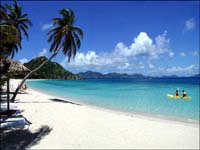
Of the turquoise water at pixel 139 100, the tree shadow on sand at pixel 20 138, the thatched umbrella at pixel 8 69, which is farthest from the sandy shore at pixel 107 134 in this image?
the turquoise water at pixel 139 100

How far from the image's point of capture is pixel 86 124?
28.7 feet

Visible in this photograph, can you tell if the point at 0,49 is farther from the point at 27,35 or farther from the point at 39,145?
the point at 27,35

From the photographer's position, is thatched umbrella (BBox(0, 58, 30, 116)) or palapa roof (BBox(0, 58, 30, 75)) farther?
palapa roof (BBox(0, 58, 30, 75))

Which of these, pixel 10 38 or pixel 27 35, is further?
pixel 27 35

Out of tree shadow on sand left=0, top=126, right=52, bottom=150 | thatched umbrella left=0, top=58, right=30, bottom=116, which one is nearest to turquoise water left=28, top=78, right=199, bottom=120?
tree shadow on sand left=0, top=126, right=52, bottom=150

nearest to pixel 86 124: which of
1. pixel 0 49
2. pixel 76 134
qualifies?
pixel 76 134

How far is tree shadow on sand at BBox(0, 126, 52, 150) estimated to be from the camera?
605cm

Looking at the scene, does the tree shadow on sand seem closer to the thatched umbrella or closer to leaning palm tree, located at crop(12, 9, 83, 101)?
the thatched umbrella

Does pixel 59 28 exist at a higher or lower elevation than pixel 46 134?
higher

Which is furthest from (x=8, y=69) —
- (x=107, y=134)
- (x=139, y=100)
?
(x=139, y=100)

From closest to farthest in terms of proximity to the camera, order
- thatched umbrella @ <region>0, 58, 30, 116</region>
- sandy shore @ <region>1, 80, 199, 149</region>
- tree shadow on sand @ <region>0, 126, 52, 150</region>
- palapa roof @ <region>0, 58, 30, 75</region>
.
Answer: tree shadow on sand @ <region>0, 126, 52, 150</region>, sandy shore @ <region>1, 80, 199, 149</region>, thatched umbrella @ <region>0, 58, 30, 116</region>, palapa roof @ <region>0, 58, 30, 75</region>

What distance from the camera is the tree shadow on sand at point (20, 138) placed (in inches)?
238

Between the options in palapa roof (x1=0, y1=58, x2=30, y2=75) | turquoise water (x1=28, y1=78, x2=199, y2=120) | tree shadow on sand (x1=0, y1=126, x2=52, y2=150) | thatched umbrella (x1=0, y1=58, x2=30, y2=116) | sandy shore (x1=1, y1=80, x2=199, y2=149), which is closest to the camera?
tree shadow on sand (x1=0, y1=126, x2=52, y2=150)

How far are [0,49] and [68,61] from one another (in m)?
12.9
